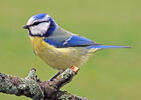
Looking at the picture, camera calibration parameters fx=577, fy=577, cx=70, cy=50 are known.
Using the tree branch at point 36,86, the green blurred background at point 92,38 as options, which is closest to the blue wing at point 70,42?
the tree branch at point 36,86

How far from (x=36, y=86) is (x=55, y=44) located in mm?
1430

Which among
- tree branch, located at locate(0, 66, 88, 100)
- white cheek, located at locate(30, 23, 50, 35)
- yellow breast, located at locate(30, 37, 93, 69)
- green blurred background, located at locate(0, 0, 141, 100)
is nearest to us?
tree branch, located at locate(0, 66, 88, 100)

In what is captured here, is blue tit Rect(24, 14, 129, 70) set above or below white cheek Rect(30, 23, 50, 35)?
below

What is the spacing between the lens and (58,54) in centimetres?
438

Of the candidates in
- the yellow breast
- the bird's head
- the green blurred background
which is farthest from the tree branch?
the green blurred background

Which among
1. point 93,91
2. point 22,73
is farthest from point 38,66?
point 93,91

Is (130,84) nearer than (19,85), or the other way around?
(19,85)

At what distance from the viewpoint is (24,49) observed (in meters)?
11.1

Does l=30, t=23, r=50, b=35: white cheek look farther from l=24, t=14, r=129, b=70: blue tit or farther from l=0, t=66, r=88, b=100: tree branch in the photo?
l=0, t=66, r=88, b=100: tree branch

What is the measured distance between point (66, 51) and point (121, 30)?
9.49 m

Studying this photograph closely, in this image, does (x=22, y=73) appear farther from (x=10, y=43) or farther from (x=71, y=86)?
→ (x=10, y=43)

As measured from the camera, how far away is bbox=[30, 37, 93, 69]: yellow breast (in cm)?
431

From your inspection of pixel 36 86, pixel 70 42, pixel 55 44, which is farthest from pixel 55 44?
Answer: pixel 36 86

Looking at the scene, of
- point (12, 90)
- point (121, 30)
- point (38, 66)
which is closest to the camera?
point (12, 90)
